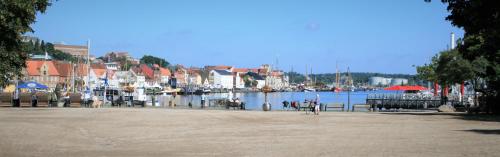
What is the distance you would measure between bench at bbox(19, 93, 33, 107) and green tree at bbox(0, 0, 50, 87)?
396 inches

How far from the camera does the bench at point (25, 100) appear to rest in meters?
44.0

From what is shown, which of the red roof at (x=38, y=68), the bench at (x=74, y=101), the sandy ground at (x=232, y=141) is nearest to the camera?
the sandy ground at (x=232, y=141)

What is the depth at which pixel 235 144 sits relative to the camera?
17.5 metres

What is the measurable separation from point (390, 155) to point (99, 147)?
7663 millimetres

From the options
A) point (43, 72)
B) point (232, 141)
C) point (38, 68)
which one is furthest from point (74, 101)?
point (43, 72)

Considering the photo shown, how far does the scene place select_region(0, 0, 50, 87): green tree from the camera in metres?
27.2

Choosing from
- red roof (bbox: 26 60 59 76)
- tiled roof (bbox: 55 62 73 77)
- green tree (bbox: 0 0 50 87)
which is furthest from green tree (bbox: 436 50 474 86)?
tiled roof (bbox: 55 62 73 77)

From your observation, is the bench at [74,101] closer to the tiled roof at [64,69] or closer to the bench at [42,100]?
the bench at [42,100]

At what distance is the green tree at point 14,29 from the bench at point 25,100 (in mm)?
10058

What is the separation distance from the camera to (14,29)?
28.6m

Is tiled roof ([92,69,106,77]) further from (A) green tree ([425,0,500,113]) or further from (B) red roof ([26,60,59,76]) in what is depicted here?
(A) green tree ([425,0,500,113])

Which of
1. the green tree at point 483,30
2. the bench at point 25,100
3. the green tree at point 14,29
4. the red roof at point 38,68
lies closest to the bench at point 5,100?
the bench at point 25,100

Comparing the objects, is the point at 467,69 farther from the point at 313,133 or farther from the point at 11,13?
the point at 11,13

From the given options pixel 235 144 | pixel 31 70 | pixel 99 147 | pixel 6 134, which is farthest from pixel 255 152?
pixel 31 70
